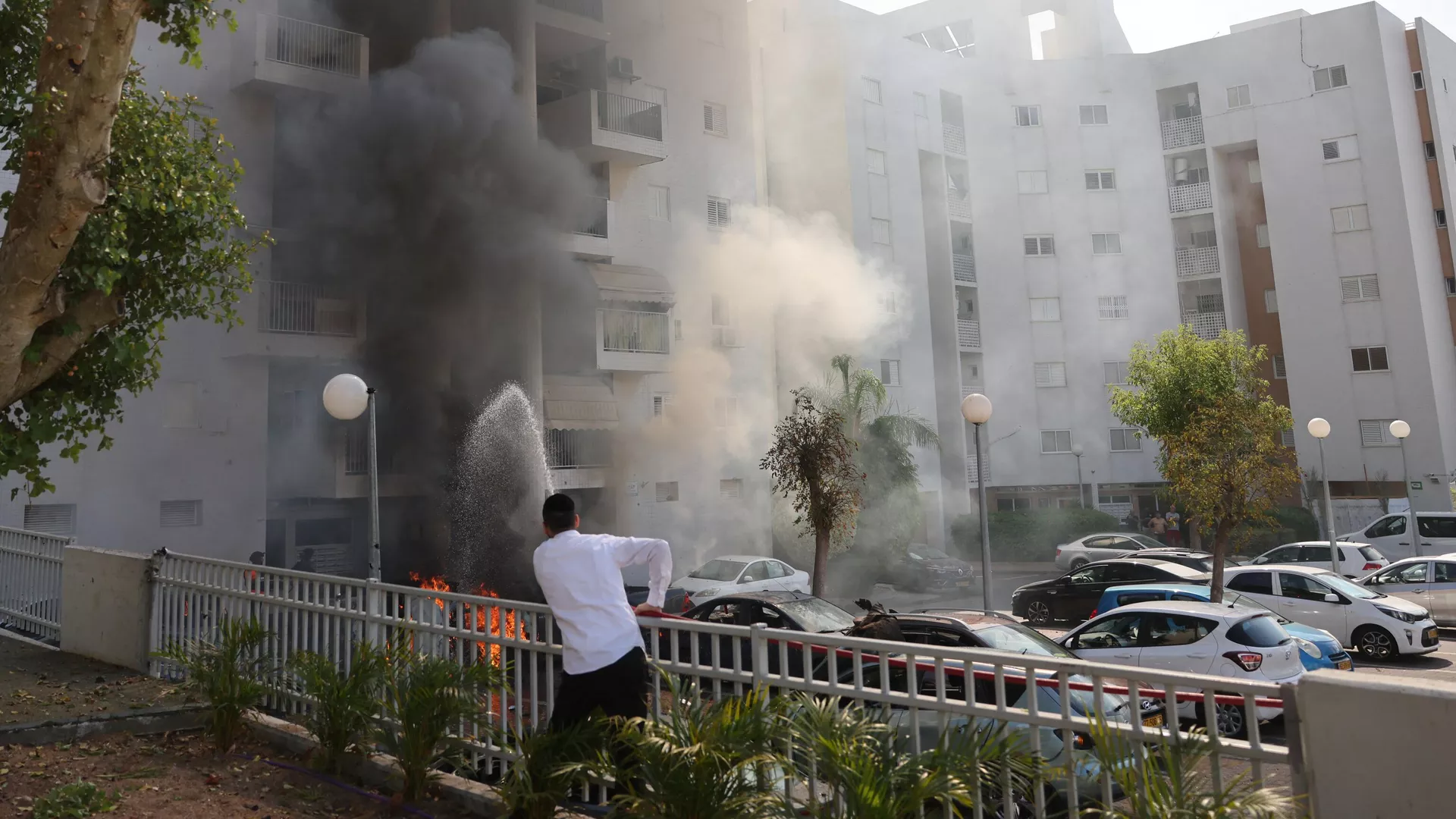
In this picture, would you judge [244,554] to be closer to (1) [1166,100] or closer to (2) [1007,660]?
(2) [1007,660]

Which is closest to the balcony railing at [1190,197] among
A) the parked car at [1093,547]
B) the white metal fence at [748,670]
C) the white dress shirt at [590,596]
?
the parked car at [1093,547]

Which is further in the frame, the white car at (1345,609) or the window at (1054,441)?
the window at (1054,441)

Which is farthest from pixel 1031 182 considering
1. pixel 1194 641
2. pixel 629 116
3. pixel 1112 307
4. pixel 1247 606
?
pixel 1194 641

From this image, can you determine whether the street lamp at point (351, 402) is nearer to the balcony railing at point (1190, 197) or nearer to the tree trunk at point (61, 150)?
the tree trunk at point (61, 150)

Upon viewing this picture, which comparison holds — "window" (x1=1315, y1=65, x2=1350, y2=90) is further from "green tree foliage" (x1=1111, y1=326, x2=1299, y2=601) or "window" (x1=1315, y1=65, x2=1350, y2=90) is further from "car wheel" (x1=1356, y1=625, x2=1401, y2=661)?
"car wheel" (x1=1356, y1=625, x2=1401, y2=661)

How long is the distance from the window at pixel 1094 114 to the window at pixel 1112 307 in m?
6.89

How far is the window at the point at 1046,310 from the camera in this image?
3675 centimetres

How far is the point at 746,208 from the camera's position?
2717cm

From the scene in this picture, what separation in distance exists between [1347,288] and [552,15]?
2736cm

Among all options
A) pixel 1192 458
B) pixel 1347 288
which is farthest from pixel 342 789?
pixel 1347 288

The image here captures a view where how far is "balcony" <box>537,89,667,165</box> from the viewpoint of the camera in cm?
2289

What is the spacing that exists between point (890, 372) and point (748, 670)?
89.0 ft

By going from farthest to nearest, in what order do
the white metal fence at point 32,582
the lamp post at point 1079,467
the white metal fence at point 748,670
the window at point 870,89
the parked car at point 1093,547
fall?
the lamp post at point 1079,467, the window at point 870,89, the parked car at point 1093,547, the white metal fence at point 32,582, the white metal fence at point 748,670

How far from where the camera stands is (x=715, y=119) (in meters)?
26.6
